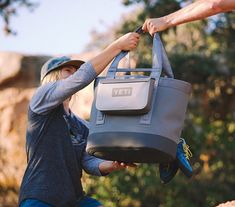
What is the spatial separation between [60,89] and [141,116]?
1.55 feet

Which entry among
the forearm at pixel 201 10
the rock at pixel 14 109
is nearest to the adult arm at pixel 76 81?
the forearm at pixel 201 10

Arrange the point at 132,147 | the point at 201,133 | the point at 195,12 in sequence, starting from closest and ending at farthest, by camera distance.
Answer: the point at 132,147 → the point at 195,12 → the point at 201,133

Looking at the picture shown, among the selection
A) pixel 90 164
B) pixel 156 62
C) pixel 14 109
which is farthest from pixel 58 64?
pixel 14 109

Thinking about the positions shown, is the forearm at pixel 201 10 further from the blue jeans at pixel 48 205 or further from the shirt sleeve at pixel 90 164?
the blue jeans at pixel 48 205

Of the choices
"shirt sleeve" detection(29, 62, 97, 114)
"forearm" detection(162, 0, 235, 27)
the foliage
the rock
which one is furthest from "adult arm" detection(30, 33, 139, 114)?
the rock

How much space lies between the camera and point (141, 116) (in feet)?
10.0

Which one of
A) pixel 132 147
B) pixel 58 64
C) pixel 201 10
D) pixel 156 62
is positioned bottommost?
pixel 132 147

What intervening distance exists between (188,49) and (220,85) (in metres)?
0.78

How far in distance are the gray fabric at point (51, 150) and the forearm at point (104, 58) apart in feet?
0.10

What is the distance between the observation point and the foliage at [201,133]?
961 cm

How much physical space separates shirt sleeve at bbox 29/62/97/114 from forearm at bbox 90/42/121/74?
0.08ft

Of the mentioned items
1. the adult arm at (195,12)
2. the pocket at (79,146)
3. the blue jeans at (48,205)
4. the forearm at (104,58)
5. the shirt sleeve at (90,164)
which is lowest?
the blue jeans at (48,205)

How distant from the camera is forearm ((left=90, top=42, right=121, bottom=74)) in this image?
3289 mm

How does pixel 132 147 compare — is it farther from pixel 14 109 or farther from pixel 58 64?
pixel 14 109
